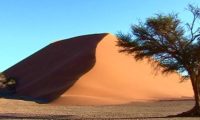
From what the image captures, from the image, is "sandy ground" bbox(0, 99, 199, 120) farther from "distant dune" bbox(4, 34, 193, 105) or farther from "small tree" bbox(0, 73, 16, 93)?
"small tree" bbox(0, 73, 16, 93)

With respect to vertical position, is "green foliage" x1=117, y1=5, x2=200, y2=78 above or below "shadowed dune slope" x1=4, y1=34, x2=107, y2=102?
below

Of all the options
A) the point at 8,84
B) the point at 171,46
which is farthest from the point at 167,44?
the point at 8,84

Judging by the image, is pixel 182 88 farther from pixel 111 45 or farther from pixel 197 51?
pixel 197 51

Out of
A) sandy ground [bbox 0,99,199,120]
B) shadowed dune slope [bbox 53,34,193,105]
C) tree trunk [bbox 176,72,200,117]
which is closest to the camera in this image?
sandy ground [bbox 0,99,199,120]

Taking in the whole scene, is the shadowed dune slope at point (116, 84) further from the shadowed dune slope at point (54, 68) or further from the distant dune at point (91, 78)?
the shadowed dune slope at point (54, 68)

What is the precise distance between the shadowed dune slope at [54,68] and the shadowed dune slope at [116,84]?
187cm

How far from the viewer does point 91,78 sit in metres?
80.1

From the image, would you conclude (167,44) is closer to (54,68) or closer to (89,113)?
(89,113)

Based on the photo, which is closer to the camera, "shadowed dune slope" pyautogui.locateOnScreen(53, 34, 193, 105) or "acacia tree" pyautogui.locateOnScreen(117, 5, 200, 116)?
"acacia tree" pyautogui.locateOnScreen(117, 5, 200, 116)

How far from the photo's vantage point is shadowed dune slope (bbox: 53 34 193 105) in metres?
70.6

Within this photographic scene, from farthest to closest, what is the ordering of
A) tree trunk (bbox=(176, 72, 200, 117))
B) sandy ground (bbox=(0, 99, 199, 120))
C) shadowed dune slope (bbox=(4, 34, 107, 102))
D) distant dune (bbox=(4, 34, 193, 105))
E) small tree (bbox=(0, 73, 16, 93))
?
small tree (bbox=(0, 73, 16, 93)) → shadowed dune slope (bbox=(4, 34, 107, 102)) → distant dune (bbox=(4, 34, 193, 105)) → tree trunk (bbox=(176, 72, 200, 117)) → sandy ground (bbox=(0, 99, 199, 120))

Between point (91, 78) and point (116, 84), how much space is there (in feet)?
13.2

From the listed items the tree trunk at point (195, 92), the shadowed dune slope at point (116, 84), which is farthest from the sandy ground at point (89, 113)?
the shadowed dune slope at point (116, 84)

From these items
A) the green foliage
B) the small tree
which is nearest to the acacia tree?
the green foliage
